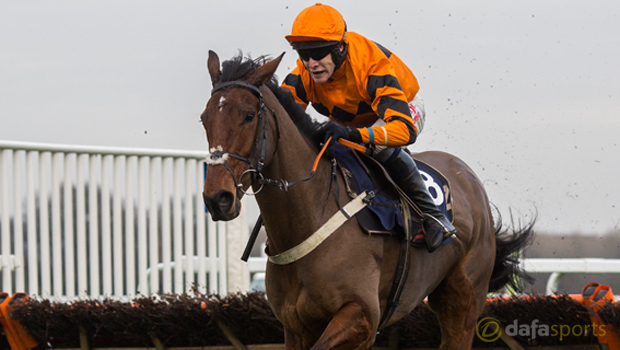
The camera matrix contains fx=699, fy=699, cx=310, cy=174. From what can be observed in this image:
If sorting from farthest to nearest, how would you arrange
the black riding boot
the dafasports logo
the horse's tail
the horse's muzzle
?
the horse's tail
the dafasports logo
the black riding boot
the horse's muzzle

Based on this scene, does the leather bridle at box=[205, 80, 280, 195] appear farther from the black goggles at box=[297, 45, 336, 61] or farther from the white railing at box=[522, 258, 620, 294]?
the white railing at box=[522, 258, 620, 294]

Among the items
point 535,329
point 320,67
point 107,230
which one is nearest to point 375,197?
point 320,67

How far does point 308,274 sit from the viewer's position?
284 cm

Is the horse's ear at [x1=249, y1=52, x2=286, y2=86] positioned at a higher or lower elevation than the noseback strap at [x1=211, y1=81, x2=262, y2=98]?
higher

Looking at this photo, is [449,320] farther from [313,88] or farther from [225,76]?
[225,76]

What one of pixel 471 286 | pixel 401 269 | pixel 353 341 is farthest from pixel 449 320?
pixel 353 341

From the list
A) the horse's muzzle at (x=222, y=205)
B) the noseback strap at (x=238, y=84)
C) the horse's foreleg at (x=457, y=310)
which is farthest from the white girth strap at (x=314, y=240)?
the horse's foreleg at (x=457, y=310)

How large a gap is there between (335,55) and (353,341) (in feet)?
4.10

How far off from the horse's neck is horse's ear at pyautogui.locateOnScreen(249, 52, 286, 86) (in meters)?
0.18

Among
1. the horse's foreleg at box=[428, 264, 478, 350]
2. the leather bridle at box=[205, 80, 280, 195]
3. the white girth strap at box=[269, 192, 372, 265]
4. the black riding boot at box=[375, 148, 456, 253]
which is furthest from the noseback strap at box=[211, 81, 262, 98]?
the horse's foreleg at box=[428, 264, 478, 350]

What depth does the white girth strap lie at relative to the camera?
287 centimetres

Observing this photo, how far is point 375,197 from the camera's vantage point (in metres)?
3.16

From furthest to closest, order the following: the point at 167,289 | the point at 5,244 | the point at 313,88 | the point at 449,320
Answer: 1. the point at 167,289
2. the point at 5,244
3. the point at 449,320
4. the point at 313,88

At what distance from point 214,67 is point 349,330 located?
1.17 m
